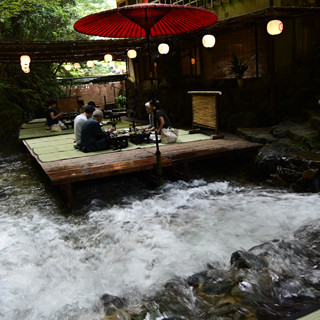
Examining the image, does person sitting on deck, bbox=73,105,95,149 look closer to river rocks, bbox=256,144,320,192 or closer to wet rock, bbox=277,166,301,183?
river rocks, bbox=256,144,320,192

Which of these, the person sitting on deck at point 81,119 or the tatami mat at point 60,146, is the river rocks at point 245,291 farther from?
the person sitting on deck at point 81,119

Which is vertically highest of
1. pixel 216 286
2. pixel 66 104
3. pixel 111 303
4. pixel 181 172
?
pixel 66 104

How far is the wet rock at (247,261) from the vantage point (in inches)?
219

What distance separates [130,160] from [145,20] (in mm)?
4130

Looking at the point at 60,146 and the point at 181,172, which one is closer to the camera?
the point at 181,172

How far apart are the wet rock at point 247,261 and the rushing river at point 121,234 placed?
0.29 m

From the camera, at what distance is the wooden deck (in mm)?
8898

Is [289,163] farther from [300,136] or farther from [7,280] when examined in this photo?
[7,280]

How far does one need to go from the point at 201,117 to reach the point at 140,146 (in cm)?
318

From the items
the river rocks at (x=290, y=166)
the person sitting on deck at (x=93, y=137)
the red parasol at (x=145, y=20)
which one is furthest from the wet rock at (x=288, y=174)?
the person sitting on deck at (x=93, y=137)

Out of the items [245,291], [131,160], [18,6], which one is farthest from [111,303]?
[18,6]

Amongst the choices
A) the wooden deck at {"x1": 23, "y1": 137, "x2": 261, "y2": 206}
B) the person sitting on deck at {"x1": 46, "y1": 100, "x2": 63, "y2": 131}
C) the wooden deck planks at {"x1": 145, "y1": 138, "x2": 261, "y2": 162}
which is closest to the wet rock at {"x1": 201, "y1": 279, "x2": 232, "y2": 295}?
the wooden deck at {"x1": 23, "y1": 137, "x2": 261, "y2": 206}

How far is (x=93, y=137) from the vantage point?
38.1 feet

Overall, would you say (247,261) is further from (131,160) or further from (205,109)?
(205,109)
